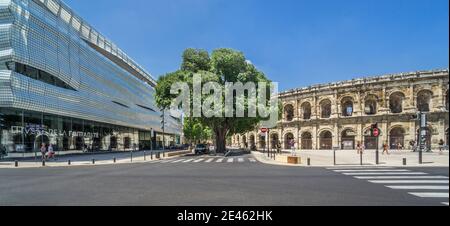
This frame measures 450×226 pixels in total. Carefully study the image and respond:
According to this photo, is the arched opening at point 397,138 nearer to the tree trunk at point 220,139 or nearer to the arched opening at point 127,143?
the tree trunk at point 220,139

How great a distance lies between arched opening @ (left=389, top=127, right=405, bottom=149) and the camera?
139ft

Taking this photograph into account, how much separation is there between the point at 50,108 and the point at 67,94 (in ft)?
12.1

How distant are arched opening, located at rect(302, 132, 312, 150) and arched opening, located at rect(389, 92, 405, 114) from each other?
13804 mm

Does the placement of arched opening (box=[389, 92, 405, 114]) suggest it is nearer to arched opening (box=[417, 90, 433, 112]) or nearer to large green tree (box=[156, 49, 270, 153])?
arched opening (box=[417, 90, 433, 112])

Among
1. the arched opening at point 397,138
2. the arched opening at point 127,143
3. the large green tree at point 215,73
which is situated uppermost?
the large green tree at point 215,73

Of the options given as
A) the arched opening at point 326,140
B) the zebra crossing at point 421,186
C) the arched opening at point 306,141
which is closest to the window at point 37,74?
the zebra crossing at point 421,186

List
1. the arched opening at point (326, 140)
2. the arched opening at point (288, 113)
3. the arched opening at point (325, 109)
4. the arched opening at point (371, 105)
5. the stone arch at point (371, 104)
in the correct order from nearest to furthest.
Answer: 1. the stone arch at point (371, 104)
2. the arched opening at point (371, 105)
3. the arched opening at point (326, 140)
4. the arched opening at point (325, 109)
5. the arched opening at point (288, 113)

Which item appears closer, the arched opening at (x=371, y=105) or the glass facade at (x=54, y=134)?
the glass facade at (x=54, y=134)

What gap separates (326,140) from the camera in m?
49.6

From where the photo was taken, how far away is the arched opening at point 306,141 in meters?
51.8

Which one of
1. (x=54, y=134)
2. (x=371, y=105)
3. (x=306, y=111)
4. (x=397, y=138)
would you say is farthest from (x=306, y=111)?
(x=54, y=134)

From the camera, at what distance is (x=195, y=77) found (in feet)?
101

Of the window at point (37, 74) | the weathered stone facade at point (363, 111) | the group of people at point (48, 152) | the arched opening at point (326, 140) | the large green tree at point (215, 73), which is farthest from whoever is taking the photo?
the arched opening at point (326, 140)
